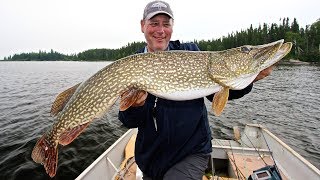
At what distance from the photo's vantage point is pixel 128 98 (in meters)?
2.67

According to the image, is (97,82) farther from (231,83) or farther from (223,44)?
(223,44)

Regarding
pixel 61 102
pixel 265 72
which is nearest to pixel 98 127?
pixel 61 102

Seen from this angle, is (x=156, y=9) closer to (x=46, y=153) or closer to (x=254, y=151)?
(x=46, y=153)

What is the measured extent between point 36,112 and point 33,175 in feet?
22.6

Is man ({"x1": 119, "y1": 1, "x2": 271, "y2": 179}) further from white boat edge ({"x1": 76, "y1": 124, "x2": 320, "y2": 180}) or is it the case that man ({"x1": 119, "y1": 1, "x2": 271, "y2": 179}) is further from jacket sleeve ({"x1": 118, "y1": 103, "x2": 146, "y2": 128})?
white boat edge ({"x1": 76, "y1": 124, "x2": 320, "y2": 180})

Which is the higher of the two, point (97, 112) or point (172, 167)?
point (97, 112)

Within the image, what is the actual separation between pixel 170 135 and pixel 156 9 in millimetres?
1440

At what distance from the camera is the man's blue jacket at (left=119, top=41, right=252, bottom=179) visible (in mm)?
2770

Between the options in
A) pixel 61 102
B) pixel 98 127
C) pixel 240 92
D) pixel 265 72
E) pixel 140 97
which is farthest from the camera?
pixel 98 127

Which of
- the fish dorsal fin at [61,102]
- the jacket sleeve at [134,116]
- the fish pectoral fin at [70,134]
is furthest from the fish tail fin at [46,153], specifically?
the jacket sleeve at [134,116]

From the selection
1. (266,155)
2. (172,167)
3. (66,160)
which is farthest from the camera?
(66,160)

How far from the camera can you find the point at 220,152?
541 centimetres

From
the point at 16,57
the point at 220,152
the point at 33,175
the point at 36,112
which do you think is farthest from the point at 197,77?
the point at 16,57

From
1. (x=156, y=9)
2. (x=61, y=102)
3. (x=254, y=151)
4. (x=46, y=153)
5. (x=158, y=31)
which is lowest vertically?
(x=254, y=151)
